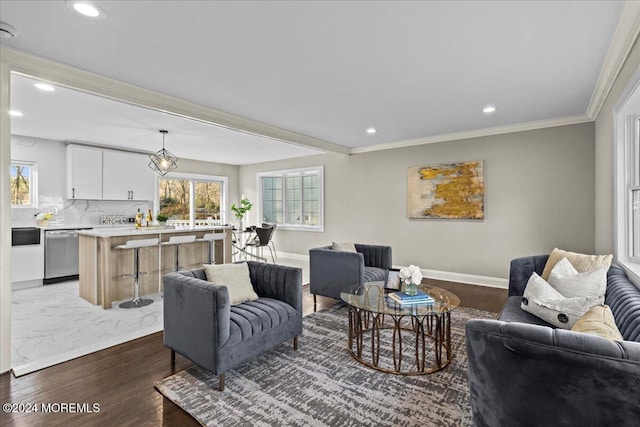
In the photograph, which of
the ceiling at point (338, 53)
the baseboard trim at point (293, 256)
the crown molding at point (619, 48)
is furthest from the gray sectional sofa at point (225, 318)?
the baseboard trim at point (293, 256)

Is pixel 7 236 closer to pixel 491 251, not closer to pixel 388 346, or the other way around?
pixel 388 346

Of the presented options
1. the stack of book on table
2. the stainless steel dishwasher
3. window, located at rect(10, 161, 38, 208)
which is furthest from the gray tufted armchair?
window, located at rect(10, 161, 38, 208)

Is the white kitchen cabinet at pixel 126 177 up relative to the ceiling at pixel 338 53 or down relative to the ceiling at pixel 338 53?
down

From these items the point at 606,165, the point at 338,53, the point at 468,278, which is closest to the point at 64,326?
the point at 338,53

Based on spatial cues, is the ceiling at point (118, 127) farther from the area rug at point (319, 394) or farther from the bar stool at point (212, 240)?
the area rug at point (319, 394)

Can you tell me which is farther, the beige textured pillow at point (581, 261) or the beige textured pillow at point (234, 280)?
the beige textured pillow at point (234, 280)

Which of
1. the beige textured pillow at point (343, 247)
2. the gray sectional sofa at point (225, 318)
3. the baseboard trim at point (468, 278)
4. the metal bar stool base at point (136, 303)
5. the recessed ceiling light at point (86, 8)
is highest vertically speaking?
the recessed ceiling light at point (86, 8)

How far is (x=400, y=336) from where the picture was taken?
253 cm

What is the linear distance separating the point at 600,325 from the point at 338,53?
8.00 ft

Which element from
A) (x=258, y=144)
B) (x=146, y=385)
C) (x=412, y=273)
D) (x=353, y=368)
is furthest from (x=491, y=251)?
(x=146, y=385)

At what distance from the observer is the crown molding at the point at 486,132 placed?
4.41 metres

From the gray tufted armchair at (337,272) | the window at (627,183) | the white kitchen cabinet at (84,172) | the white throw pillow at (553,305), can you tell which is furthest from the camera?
the white kitchen cabinet at (84,172)

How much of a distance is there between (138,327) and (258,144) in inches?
150

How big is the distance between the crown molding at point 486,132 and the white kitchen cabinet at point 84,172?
5189 millimetres
